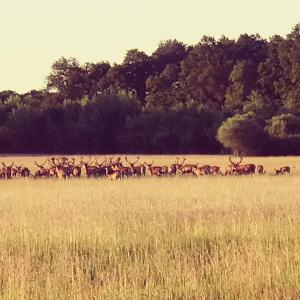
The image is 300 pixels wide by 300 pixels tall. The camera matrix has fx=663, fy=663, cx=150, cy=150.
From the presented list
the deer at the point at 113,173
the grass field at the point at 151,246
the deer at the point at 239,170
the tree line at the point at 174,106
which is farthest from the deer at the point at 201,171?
the tree line at the point at 174,106

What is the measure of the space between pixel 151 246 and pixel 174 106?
60.6m

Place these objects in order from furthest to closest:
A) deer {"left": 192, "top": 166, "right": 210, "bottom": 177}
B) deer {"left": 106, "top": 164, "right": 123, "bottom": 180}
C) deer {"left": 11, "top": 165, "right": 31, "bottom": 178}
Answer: deer {"left": 11, "top": 165, "right": 31, "bottom": 178}, deer {"left": 192, "top": 166, "right": 210, "bottom": 177}, deer {"left": 106, "top": 164, "right": 123, "bottom": 180}

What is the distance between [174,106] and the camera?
71812 millimetres

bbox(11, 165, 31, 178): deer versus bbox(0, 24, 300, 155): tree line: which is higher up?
bbox(0, 24, 300, 155): tree line

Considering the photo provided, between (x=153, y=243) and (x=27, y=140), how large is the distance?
58.6 metres

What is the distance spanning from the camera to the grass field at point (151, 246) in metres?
8.33

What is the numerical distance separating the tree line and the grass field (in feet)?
123

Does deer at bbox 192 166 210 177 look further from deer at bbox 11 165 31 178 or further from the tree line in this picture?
the tree line

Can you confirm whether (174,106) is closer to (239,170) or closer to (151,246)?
(239,170)

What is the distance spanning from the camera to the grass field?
27.3 feet

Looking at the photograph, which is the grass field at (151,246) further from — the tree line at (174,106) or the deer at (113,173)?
the tree line at (174,106)

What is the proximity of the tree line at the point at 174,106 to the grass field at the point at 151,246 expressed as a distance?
123ft

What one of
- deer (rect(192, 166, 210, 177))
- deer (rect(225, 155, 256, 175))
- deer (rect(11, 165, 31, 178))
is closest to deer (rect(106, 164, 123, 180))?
deer (rect(192, 166, 210, 177))

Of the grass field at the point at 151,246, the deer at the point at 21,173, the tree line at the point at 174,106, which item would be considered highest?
the tree line at the point at 174,106
